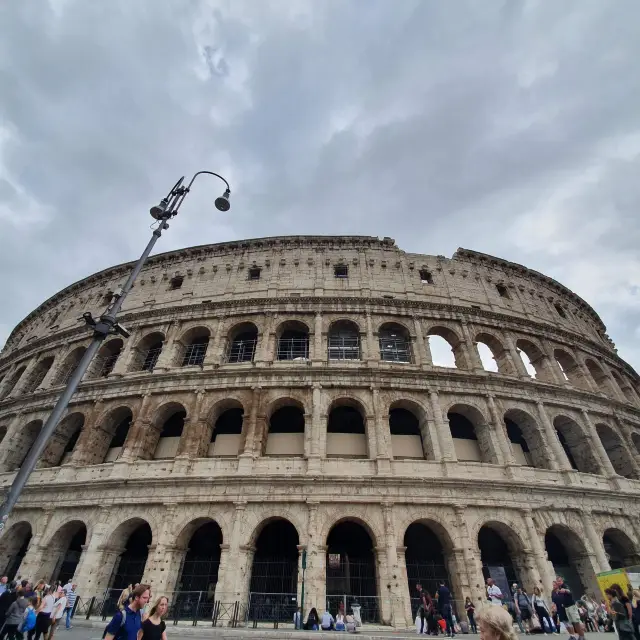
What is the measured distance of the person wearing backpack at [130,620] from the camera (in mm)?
4270

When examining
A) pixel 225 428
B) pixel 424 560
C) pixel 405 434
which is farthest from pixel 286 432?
pixel 424 560

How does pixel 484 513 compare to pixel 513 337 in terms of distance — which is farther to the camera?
pixel 513 337

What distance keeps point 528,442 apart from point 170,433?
16014 millimetres

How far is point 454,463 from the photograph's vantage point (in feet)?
46.1

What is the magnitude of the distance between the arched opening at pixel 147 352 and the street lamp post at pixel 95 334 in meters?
11.0

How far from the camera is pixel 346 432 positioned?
16.2 meters

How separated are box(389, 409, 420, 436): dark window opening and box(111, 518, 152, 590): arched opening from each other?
34.6 ft

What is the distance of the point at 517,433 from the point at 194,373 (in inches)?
595

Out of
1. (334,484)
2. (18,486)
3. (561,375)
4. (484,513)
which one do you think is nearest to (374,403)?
(334,484)

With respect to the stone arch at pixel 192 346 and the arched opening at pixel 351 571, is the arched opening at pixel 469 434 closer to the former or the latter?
the arched opening at pixel 351 571

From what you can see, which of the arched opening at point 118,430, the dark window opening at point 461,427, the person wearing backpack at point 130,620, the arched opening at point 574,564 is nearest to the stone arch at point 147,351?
the arched opening at point 118,430

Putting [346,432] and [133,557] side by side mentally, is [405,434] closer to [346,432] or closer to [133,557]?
[346,432]

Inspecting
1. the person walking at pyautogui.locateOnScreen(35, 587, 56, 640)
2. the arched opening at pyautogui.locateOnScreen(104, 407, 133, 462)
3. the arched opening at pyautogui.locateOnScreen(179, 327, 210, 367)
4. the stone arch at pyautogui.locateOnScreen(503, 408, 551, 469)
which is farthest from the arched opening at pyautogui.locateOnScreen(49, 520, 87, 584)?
the stone arch at pyautogui.locateOnScreen(503, 408, 551, 469)

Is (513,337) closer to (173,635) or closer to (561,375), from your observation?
(561,375)
